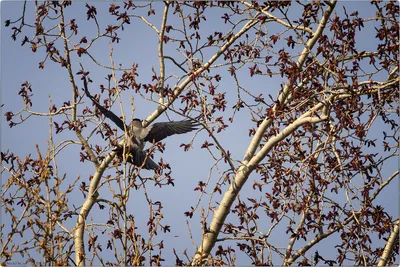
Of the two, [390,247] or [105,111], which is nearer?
[390,247]

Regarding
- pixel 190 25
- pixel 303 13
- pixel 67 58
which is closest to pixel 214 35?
pixel 190 25

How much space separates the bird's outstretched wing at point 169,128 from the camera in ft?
25.3

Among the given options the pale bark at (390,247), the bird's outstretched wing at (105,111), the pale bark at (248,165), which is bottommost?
the pale bark at (390,247)

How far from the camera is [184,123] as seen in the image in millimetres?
7773

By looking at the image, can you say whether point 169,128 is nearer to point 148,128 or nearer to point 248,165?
point 148,128

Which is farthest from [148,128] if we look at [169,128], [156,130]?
[169,128]

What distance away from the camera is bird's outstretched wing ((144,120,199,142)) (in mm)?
7719

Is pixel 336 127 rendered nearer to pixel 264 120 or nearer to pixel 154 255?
pixel 264 120

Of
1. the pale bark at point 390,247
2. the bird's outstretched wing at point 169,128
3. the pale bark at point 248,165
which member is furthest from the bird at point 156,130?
the pale bark at point 390,247

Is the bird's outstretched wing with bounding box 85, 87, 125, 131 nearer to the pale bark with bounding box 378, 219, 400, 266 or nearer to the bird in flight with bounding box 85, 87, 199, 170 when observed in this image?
the bird in flight with bounding box 85, 87, 199, 170

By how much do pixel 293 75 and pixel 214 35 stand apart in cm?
164

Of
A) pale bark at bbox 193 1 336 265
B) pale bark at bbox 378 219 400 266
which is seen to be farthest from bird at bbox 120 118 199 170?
pale bark at bbox 378 219 400 266

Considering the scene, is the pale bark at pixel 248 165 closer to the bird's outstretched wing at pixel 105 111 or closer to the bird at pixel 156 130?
the bird at pixel 156 130

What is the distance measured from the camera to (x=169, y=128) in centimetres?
776
